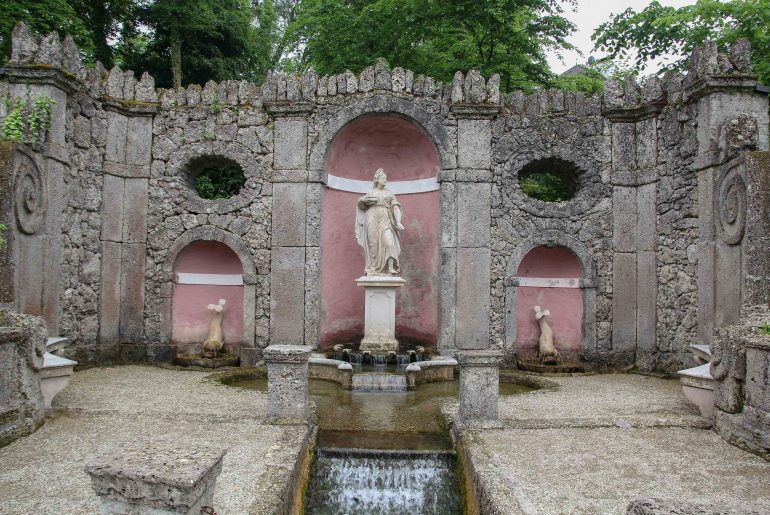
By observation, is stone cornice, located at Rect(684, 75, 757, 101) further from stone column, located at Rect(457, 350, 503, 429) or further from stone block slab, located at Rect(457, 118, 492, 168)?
stone column, located at Rect(457, 350, 503, 429)

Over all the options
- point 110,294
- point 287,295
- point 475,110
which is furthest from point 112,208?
point 475,110

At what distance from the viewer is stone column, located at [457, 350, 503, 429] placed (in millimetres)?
5887

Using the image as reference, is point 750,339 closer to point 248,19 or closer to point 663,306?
point 663,306

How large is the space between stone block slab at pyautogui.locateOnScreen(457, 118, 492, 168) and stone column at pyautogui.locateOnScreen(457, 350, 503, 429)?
524 cm

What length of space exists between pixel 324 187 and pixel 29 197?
478 centimetres

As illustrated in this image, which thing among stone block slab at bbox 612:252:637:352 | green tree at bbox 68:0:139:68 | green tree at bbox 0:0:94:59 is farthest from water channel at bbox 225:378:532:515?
green tree at bbox 68:0:139:68

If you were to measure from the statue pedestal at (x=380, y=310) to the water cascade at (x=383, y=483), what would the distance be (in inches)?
169

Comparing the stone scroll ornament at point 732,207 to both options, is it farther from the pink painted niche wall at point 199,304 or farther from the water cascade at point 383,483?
the pink painted niche wall at point 199,304

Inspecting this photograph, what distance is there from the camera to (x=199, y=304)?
10.9 m

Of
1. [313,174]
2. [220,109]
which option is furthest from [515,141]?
[220,109]

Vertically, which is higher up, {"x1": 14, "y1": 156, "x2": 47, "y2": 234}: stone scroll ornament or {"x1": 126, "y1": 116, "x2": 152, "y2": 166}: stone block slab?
{"x1": 126, "y1": 116, "x2": 152, "y2": 166}: stone block slab

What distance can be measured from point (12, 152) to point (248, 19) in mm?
10870

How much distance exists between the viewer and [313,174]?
10453mm

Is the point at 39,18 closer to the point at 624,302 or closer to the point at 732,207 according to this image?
the point at 624,302
